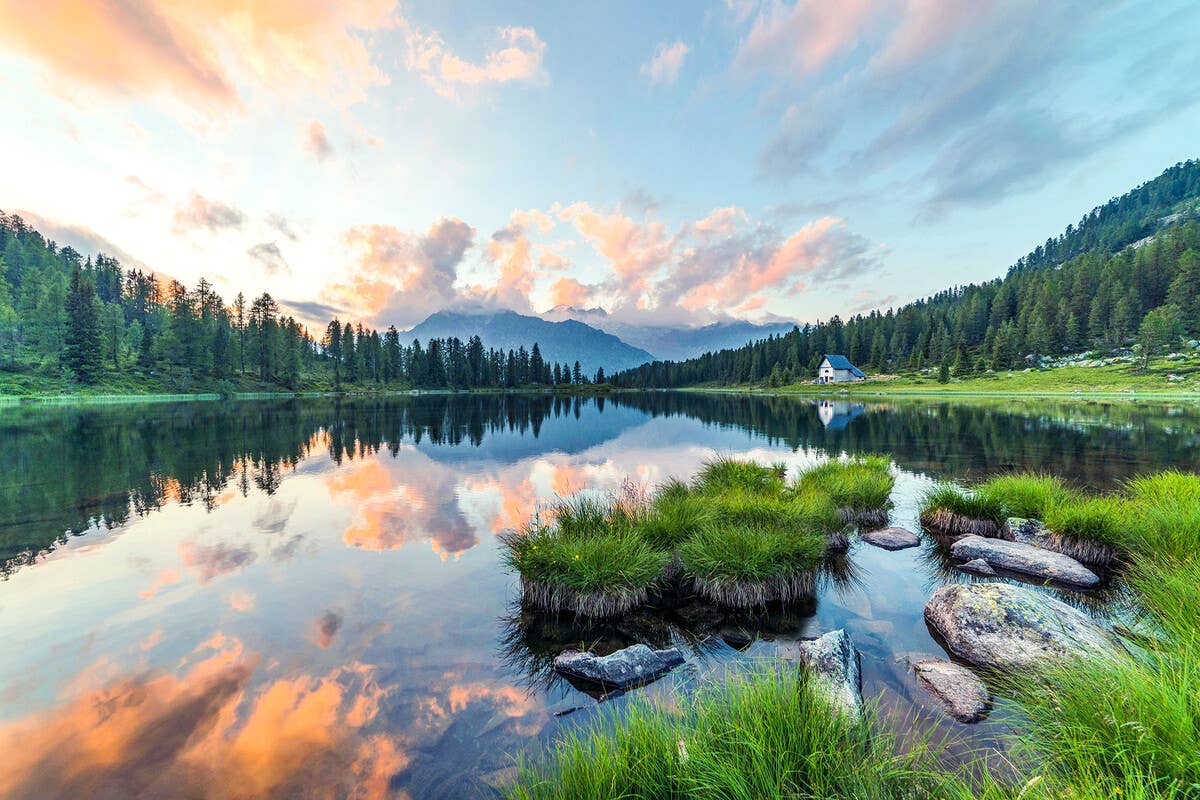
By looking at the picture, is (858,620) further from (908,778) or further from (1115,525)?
(1115,525)

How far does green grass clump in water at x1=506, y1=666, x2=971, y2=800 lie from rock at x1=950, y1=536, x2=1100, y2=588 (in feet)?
35.4

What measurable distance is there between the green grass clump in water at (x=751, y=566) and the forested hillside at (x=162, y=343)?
14298 cm

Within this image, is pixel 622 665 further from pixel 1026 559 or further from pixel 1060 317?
pixel 1060 317

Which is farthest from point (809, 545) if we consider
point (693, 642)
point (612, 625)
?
point (612, 625)

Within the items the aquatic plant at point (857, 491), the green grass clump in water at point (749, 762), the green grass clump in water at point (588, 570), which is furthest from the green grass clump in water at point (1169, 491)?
the green grass clump in water at point (749, 762)

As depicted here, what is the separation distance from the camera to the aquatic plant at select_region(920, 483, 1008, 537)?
15562 mm

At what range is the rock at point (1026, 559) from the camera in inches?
445

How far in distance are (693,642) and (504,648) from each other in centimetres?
399

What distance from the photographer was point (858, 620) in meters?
10.2

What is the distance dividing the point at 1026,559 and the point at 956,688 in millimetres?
7665

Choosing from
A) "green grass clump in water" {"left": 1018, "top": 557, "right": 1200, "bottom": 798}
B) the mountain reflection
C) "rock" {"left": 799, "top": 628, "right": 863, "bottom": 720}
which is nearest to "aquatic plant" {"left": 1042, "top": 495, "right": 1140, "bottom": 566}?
"green grass clump in water" {"left": 1018, "top": 557, "right": 1200, "bottom": 798}

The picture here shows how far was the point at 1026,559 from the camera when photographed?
1227 centimetres

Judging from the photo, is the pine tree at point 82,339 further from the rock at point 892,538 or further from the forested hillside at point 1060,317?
the forested hillside at point 1060,317

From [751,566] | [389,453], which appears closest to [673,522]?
[751,566]
